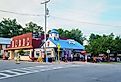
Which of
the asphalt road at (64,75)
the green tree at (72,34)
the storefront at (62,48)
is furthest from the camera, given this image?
the green tree at (72,34)

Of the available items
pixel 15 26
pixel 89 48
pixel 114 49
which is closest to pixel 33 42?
pixel 89 48

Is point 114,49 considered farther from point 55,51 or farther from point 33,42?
point 33,42

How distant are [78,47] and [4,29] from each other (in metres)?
60.6

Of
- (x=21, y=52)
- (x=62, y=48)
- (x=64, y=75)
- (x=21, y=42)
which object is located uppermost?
(x=21, y=42)

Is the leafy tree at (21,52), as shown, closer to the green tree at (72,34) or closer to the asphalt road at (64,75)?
the green tree at (72,34)

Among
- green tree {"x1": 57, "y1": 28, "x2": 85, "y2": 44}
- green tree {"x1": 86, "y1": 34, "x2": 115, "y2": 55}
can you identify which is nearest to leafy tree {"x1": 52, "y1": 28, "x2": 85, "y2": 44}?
green tree {"x1": 57, "y1": 28, "x2": 85, "y2": 44}

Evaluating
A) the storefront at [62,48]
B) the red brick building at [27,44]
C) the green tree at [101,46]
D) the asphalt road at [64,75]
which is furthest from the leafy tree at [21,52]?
the asphalt road at [64,75]

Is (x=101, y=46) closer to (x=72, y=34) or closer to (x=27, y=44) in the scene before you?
(x=27, y=44)

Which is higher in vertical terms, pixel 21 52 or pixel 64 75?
pixel 21 52

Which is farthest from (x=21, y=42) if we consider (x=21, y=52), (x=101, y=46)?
(x=101, y=46)

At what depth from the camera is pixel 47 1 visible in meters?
50.3

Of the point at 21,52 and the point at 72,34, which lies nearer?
the point at 21,52

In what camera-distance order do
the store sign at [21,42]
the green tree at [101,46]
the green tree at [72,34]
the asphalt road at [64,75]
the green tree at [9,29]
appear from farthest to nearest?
the green tree at [9,29] → the green tree at [72,34] → the store sign at [21,42] → the green tree at [101,46] → the asphalt road at [64,75]

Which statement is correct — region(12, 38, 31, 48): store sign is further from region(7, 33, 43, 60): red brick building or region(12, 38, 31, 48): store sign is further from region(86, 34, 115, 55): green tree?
region(86, 34, 115, 55): green tree
